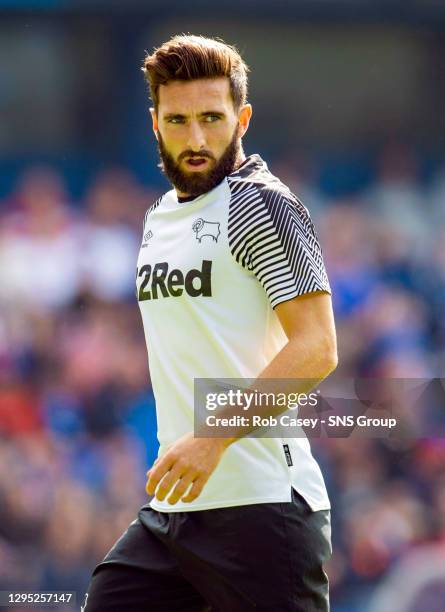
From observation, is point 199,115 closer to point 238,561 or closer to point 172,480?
point 172,480

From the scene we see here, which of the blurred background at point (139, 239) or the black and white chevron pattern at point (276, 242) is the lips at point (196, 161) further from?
the blurred background at point (139, 239)

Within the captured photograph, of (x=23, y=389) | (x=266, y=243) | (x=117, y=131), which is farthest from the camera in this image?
(x=117, y=131)

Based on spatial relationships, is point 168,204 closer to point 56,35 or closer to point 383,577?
point 383,577

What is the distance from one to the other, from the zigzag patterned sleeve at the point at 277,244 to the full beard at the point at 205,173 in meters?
0.18

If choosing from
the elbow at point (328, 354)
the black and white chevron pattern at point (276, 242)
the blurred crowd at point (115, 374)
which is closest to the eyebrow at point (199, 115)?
the black and white chevron pattern at point (276, 242)

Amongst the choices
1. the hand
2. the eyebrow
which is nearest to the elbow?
the hand

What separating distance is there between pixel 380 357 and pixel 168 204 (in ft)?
12.2

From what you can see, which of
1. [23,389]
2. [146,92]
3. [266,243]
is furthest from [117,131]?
[266,243]

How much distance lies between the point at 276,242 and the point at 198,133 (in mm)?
449

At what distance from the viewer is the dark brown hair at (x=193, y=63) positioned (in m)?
2.93

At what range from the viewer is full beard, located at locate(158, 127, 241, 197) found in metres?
2.89

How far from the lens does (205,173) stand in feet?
9.47

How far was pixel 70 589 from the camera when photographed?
5848mm

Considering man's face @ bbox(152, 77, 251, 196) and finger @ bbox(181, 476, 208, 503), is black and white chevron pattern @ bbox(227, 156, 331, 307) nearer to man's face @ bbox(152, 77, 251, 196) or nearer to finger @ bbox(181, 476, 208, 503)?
man's face @ bbox(152, 77, 251, 196)
